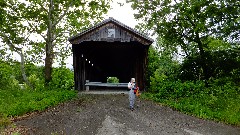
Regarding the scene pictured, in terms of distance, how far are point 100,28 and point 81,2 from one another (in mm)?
4927

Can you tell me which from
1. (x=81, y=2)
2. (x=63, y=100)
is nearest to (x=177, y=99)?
(x=63, y=100)

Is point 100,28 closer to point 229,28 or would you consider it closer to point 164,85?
point 164,85

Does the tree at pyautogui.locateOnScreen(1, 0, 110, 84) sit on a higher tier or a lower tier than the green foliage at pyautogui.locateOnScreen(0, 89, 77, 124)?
higher

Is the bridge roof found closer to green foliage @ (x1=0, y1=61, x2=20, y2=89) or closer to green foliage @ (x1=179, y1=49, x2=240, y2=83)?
green foliage @ (x1=179, y1=49, x2=240, y2=83)

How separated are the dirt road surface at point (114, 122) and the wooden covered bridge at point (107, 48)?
→ 5317 mm

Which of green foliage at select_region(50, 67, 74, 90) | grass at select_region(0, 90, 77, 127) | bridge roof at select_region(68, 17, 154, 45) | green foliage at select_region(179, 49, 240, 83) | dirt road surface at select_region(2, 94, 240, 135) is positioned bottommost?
dirt road surface at select_region(2, 94, 240, 135)

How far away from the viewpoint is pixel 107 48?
23.7 metres

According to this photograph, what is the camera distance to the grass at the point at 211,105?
43.9 ft

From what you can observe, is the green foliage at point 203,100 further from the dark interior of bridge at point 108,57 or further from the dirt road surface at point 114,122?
the dark interior of bridge at point 108,57

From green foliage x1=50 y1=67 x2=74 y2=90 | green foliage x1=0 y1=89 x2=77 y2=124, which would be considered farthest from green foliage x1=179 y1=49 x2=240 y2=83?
green foliage x1=0 y1=89 x2=77 y2=124

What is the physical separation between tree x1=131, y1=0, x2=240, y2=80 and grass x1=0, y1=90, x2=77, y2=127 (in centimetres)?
850

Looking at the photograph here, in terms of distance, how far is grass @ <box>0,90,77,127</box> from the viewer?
13131 mm

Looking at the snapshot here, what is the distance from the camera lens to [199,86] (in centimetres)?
1725

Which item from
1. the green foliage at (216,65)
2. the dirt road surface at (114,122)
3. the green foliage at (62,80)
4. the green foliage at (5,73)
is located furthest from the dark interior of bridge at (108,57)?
the dirt road surface at (114,122)
